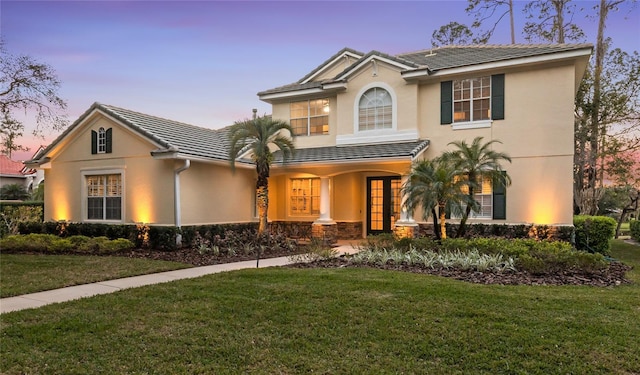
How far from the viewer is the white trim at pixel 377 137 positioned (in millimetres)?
15266

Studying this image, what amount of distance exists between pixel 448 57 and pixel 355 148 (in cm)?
525

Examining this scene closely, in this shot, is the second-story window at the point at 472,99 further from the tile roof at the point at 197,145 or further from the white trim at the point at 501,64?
the tile roof at the point at 197,145

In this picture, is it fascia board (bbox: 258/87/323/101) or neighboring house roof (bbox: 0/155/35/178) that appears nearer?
fascia board (bbox: 258/87/323/101)

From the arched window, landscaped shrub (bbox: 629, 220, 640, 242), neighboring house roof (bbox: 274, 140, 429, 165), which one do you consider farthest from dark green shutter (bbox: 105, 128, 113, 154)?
landscaped shrub (bbox: 629, 220, 640, 242)

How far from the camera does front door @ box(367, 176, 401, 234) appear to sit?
53.5 ft

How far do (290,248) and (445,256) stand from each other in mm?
5742

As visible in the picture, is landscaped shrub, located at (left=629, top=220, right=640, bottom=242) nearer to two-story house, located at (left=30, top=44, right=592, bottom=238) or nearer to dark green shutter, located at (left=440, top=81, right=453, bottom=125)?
two-story house, located at (left=30, top=44, right=592, bottom=238)

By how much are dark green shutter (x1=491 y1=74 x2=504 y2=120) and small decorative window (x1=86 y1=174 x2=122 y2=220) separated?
13442 millimetres

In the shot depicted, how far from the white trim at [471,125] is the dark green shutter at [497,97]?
0.27 metres

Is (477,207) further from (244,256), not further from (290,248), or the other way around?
(244,256)

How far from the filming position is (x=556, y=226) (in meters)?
13.1

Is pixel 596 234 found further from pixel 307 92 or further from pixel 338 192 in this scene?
pixel 307 92

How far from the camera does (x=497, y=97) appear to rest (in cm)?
1411

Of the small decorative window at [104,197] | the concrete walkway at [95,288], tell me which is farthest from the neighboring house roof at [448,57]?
the concrete walkway at [95,288]
